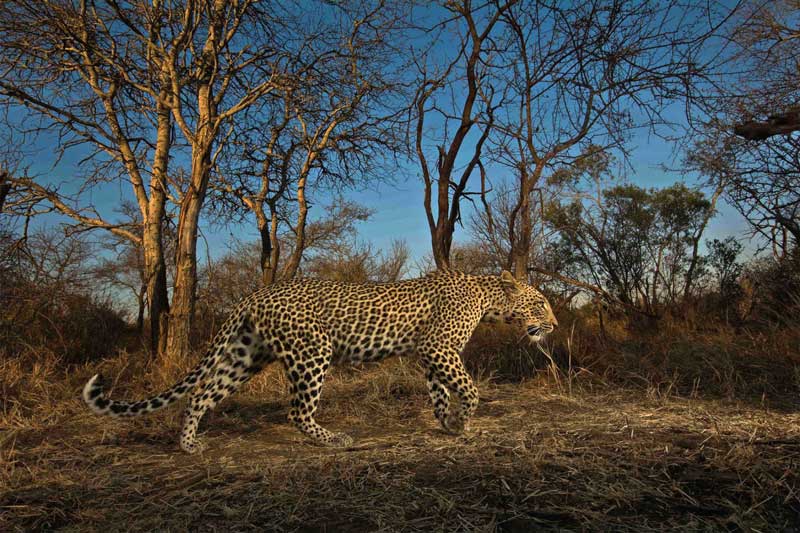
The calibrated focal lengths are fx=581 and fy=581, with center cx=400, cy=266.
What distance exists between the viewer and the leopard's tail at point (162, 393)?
201 inches

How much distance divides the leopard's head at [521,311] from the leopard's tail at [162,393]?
3054 mm

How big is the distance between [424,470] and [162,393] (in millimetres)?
2784

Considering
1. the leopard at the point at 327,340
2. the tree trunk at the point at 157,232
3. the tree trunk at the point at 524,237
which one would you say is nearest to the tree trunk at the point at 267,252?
the tree trunk at the point at 157,232

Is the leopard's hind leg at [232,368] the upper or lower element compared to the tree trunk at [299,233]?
lower

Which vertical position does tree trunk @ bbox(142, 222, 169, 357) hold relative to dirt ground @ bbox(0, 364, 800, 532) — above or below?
above

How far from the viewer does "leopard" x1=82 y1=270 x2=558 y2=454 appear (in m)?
5.81

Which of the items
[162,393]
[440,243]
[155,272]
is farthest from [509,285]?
[155,272]

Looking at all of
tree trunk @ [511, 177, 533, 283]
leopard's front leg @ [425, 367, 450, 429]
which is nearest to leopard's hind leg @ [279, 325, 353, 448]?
leopard's front leg @ [425, 367, 450, 429]

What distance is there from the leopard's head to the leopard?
45 cm

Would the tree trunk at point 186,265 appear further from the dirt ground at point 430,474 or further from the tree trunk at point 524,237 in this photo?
the tree trunk at point 524,237

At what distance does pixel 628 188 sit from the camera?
2423cm

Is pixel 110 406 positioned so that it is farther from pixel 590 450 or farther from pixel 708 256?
pixel 708 256

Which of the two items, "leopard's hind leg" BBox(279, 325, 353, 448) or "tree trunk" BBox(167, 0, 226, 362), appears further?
"tree trunk" BBox(167, 0, 226, 362)

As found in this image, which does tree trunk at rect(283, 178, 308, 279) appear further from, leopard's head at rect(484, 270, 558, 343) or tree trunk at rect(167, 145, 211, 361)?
leopard's head at rect(484, 270, 558, 343)
